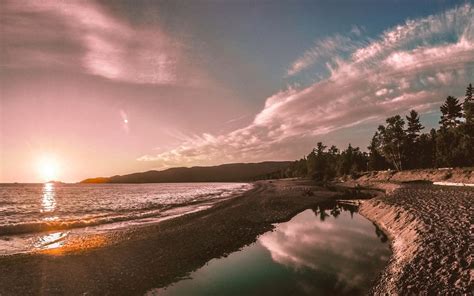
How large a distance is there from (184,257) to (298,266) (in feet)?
24.6

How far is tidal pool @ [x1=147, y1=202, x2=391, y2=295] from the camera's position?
14.2 meters

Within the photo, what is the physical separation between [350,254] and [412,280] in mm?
8220

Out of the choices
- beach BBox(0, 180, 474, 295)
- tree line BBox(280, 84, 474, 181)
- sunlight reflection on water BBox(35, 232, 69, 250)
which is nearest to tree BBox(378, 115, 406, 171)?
tree line BBox(280, 84, 474, 181)

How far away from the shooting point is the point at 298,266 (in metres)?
17.6

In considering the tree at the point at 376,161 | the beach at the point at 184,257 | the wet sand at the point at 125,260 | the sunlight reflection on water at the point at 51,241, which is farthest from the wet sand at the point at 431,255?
the tree at the point at 376,161

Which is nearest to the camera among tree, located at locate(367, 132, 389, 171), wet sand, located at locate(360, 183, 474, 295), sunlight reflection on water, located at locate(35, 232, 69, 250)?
wet sand, located at locate(360, 183, 474, 295)

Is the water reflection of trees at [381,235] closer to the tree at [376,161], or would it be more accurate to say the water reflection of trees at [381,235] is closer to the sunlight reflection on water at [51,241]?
the sunlight reflection on water at [51,241]

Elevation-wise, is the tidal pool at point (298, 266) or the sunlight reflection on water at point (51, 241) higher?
the sunlight reflection on water at point (51, 241)

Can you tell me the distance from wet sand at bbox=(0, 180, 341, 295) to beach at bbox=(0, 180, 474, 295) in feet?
0.14

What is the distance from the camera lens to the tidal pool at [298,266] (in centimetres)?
1421

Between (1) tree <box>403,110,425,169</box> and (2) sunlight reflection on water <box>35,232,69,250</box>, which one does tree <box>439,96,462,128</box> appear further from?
(2) sunlight reflection on water <box>35,232,69,250</box>

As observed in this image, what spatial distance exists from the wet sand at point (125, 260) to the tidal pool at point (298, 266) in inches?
51.8

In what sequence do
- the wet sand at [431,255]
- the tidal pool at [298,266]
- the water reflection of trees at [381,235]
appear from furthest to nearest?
the water reflection of trees at [381,235] < the tidal pool at [298,266] < the wet sand at [431,255]

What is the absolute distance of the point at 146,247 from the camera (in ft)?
70.5
